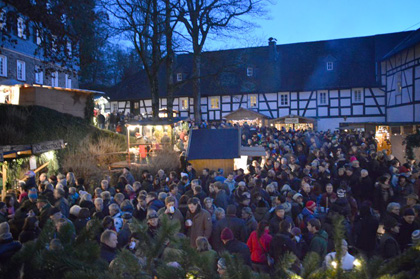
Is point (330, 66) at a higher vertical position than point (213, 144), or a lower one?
higher

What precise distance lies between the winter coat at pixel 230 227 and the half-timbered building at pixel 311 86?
2673cm

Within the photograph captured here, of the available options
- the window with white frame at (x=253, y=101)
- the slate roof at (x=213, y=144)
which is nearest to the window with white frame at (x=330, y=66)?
the window with white frame at (x=253, y=101)

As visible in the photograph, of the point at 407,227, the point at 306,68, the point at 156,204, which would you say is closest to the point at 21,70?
the point at 156,204

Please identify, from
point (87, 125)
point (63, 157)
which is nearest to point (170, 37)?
point (87, 125)

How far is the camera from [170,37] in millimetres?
24109

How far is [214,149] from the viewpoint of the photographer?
1428 cm

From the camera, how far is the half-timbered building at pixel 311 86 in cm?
3544

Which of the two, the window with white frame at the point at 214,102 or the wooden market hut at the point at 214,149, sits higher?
the window with white frame at the point at 214,102

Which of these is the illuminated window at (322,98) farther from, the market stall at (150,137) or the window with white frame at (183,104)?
the market stall at (150,137)

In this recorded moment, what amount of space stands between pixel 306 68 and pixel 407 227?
35.4 meters

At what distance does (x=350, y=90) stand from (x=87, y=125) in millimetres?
25718

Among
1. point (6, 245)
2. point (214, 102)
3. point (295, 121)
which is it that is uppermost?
point (214, 102)

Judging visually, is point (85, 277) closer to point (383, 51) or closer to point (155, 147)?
point (155, 147)

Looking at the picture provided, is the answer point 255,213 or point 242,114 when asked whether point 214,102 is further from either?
point 255,213
